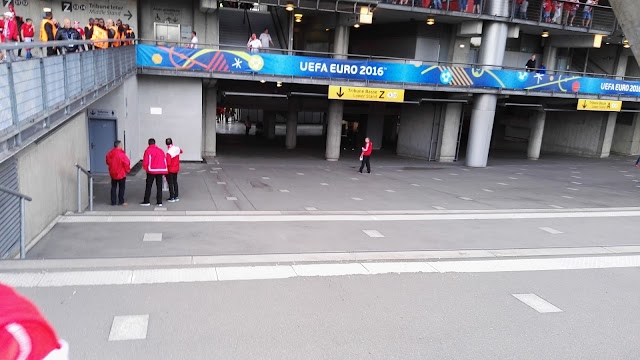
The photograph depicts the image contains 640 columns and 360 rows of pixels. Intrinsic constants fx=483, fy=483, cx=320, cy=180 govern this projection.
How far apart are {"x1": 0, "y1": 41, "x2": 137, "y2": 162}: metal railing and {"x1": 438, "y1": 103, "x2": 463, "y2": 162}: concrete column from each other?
1853cm

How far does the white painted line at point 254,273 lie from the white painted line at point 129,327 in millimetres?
1392

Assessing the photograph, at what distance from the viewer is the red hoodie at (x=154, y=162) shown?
40.0ft

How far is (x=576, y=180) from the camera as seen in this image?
71.4ft

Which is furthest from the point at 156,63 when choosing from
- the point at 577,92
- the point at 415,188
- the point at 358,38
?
the point at 577,92

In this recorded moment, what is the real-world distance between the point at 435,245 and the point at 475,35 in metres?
19.0

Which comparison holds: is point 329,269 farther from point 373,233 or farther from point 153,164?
point 153,164

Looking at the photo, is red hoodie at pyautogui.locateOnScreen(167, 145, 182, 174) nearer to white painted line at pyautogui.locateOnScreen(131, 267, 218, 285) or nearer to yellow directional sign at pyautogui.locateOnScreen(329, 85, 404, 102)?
white painted line at pyautogui.locateOnScreen(131, 267, 218, 285)

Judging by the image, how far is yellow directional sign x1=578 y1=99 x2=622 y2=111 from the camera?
2632cm

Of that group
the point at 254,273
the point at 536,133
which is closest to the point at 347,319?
the point at 254,273

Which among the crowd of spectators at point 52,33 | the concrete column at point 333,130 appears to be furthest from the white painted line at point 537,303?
the concrete column at point 333,130

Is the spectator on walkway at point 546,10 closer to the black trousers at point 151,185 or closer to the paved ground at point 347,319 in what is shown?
the black trousers at point 151,185

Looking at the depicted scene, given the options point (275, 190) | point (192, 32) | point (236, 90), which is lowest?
point (275, 190)

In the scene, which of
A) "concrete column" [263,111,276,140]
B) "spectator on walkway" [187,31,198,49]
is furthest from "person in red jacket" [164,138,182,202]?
"concrete column" [263,111,276,140]

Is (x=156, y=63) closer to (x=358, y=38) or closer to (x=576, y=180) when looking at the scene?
(x=358, y=38)
